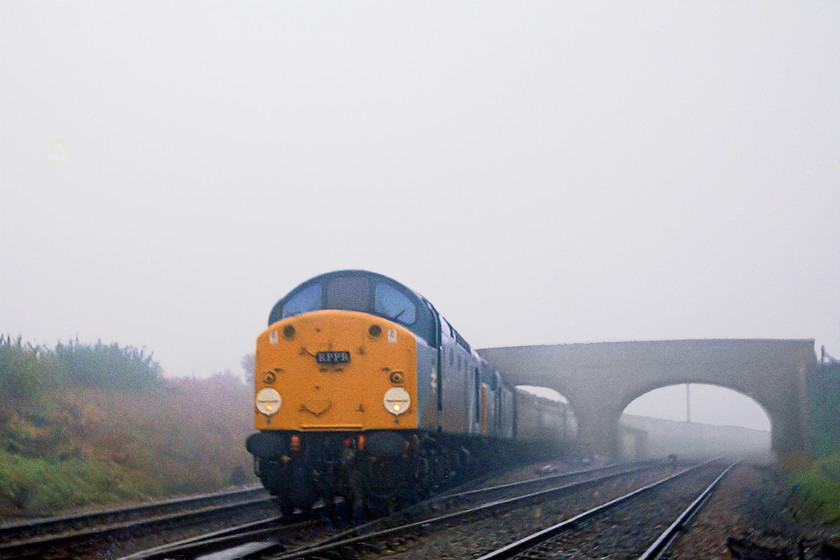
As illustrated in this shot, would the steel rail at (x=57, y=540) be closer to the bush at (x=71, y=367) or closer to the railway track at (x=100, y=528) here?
the railway track at (x=100, y=528)

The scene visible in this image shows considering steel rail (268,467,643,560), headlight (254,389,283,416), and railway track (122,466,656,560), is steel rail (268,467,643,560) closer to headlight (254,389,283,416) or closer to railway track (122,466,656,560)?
railway track (122,466,656,560)

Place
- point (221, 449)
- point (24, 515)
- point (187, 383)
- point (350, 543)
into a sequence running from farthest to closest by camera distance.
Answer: point (187, 383), point (221, 449), point (24, 515), point (350, 543)

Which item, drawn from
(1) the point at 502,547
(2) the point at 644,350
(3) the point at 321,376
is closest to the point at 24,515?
(3) the point at 321,376

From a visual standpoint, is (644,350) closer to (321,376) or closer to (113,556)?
(321,376)

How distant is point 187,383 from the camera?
26.6 metres

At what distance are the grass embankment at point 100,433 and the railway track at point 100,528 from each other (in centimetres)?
168

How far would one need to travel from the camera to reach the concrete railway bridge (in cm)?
3606

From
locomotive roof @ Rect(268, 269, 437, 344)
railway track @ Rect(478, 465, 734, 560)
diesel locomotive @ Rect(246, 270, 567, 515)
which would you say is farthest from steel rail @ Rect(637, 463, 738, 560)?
locomotive roof @ Rect(268, 269, 437, 344)

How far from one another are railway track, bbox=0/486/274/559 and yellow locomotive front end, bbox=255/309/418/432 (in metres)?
1.64

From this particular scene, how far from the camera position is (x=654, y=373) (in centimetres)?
3859

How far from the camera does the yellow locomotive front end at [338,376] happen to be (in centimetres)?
930

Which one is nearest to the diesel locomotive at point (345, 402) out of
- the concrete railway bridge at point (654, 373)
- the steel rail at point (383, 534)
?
the steel rail at point (383, 534)

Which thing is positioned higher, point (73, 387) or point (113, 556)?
point (73, 387)

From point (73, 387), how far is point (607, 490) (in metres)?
14.2
